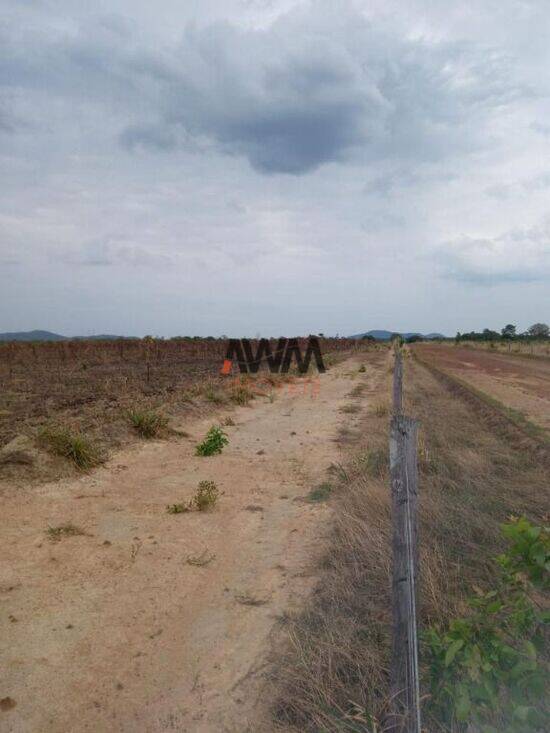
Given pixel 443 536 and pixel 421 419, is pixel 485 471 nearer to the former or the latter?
pixel 443 536

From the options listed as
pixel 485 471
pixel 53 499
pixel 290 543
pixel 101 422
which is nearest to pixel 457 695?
pixel 290 543

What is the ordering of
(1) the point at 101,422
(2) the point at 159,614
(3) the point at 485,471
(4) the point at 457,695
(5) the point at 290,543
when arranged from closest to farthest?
(4) the point at 457,695
(2) the point at 159,614
(5) the point at 290,543
(3) the point at 485,471
(1) the point at 101,422

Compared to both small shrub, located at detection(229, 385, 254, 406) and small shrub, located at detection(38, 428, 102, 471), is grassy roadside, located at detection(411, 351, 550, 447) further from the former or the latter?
small shrub, located at detection(38, 428, 102, 471)

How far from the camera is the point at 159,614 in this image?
3562 mm

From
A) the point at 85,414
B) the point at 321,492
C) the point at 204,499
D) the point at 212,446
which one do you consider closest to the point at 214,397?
the point at 85,414

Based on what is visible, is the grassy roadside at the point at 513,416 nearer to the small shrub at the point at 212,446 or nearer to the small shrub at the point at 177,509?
the small shrub at the point at 212,446

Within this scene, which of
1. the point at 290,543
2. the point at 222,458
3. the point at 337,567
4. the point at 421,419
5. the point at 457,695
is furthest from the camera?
the point at 421,419

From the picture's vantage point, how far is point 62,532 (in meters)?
4.88

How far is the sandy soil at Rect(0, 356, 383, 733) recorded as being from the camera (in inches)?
105

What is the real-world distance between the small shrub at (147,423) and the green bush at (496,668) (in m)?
7.01

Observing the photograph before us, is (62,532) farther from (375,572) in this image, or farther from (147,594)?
(375,572)

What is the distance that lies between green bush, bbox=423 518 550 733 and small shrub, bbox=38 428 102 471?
18.3ft

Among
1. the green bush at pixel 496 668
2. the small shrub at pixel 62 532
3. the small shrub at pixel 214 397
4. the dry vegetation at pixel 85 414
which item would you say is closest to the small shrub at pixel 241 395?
the dry vegetation at pixel 85 414

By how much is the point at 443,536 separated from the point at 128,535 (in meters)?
3.02
